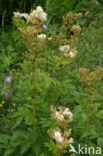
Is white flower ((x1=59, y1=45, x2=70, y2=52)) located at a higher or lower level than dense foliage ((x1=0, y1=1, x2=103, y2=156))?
higher

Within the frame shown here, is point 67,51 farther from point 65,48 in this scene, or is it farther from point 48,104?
point 48,104

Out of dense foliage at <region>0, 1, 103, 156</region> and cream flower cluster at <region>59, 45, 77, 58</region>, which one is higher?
cream flower cluster at <region>59, 45, 77, 58</region>

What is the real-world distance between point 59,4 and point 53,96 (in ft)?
14.8

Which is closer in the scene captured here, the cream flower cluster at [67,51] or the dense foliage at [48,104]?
the dense foliage at [48,104]

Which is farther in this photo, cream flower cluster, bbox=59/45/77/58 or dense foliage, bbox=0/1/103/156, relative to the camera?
cream flower cluster, bbox=59/45/77/58

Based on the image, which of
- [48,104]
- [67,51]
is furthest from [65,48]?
[48,104]

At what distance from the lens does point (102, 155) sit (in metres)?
1.84

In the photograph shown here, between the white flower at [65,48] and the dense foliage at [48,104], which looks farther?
the white flower at [65,48]

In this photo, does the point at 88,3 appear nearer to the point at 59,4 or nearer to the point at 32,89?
the point at 59,4

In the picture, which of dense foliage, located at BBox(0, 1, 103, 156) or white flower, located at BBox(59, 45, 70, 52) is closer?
dense foliage, located at BBox(0, 1, 103, 156)

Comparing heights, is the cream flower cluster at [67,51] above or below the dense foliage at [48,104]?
above

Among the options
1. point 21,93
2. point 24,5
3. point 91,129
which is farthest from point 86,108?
point 24,5

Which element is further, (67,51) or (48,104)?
(48,104)

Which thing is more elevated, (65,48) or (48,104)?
(65,48)
